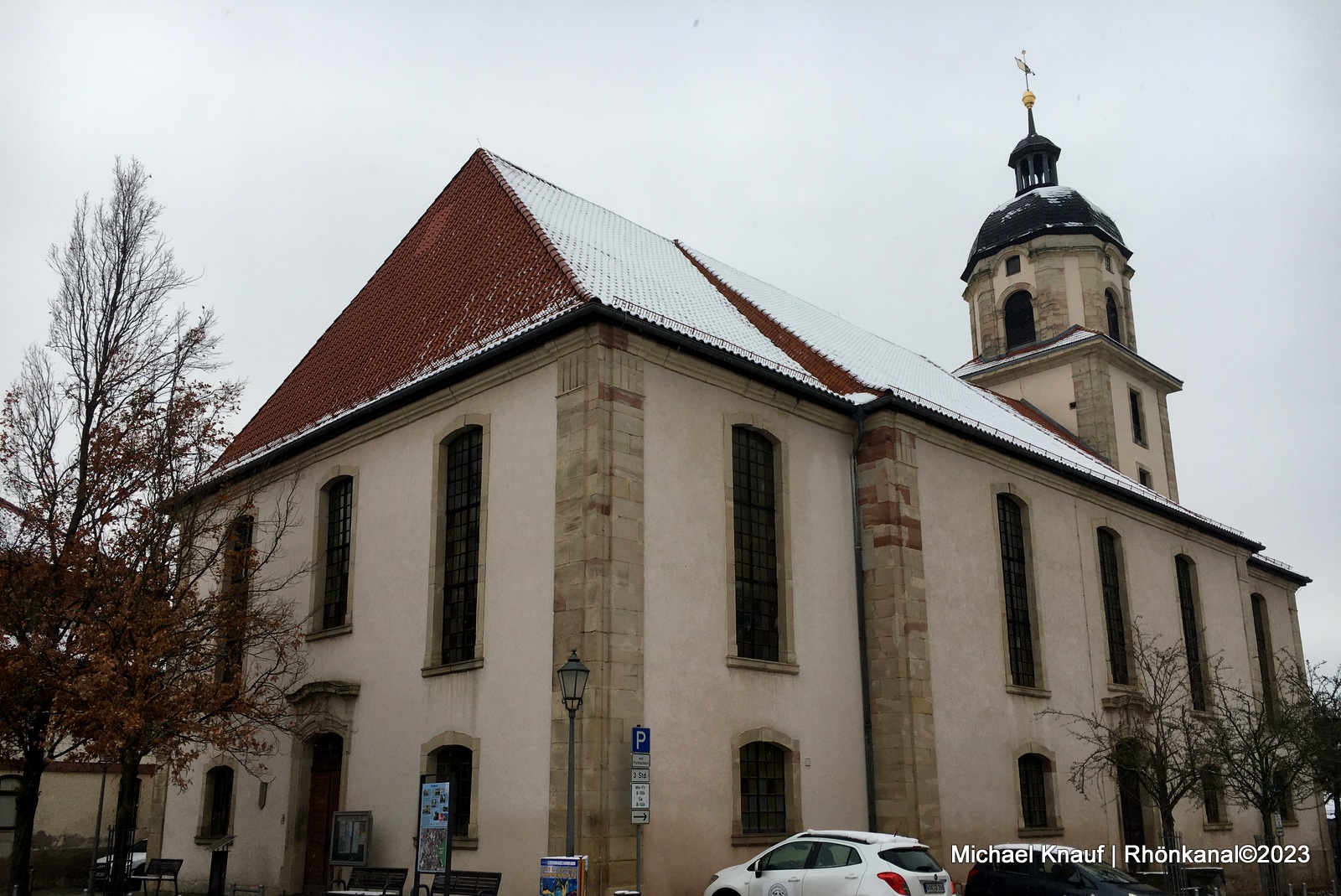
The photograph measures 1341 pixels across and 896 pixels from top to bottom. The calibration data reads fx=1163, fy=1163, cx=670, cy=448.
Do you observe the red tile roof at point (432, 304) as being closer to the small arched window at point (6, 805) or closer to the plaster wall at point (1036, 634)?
the plaster wall at point (1036, 634)

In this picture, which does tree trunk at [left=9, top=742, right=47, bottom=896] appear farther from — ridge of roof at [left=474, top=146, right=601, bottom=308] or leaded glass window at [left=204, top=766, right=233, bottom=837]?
ridge of roof at [left=474, top=146, right=601, bottom=308]

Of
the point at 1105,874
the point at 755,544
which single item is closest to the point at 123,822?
the point at 755,544

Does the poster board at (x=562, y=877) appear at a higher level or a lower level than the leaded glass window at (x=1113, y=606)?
lower

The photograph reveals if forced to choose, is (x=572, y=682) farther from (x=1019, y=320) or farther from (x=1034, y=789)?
(x=1019, y=320)

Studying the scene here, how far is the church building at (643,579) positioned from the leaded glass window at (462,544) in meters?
0.06

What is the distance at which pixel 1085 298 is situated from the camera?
37.3 metres

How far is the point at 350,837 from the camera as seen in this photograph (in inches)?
693

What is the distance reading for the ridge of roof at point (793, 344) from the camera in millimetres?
21547

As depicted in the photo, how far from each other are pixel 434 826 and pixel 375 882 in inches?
103

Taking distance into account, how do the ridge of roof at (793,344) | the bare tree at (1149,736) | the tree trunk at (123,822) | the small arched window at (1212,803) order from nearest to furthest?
1. the tree trunk at (123,822)
2. the bare tree at (1149,736)
3. the ridge of roof at (793,344)
4. the small arched window at (1212,803)

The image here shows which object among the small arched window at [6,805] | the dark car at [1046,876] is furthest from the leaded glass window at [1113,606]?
the small arched window at [6,805]

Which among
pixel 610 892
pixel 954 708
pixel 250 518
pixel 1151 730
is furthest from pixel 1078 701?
pixel 250 518

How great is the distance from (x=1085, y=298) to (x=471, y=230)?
22567 millimetres

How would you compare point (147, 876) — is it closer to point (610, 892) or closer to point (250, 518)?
point (250, 518)
